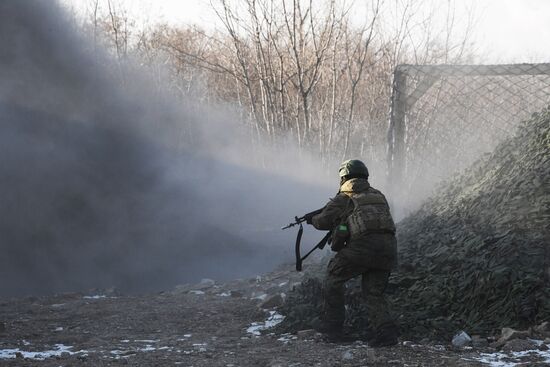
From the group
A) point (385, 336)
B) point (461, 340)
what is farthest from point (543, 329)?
point (385, 336)

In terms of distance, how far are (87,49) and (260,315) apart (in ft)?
29.9

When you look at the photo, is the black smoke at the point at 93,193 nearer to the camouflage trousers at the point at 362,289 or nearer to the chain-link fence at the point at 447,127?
the chain-link fence at the point at 447,127

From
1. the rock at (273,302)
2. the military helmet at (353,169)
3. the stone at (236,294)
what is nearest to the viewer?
the military helmet at (353,169)

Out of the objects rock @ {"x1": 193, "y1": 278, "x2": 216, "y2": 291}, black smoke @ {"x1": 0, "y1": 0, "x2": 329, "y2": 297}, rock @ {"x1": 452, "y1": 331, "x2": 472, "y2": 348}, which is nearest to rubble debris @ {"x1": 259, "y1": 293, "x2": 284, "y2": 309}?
rock @ {"x1": 193, "y1": 278, "x2": 216, "y2": 291}

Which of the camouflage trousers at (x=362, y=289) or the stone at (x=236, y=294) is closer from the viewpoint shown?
the camouflage trousers at (x=362, y=289)

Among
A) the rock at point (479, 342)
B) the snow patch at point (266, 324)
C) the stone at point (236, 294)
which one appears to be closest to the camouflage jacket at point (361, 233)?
the rock at point (479, 342)

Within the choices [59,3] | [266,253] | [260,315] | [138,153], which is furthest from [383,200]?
[59,3]

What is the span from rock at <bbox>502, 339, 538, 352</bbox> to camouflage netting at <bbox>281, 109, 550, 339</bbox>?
0.40 m

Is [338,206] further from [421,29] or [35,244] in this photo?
[421,29]

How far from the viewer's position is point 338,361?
4484 millimetres

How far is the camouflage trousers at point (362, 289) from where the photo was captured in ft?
16.1

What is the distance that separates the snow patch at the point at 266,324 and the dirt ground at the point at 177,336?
0.04 feet

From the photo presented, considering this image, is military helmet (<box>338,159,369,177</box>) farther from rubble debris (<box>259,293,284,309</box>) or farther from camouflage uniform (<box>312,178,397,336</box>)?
rubble debris (<box>259,293,284,309</box>)

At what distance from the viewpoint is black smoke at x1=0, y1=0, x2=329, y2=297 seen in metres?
10.7
